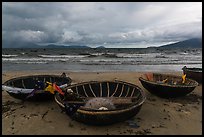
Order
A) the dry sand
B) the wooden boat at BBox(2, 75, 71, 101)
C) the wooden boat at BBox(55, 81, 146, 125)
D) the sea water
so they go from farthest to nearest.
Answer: the sea water, the wooden boat at BBox(2, 75, 71, 101), the dry sand, the wooden boat at BBox(55, 81, 146, 125)

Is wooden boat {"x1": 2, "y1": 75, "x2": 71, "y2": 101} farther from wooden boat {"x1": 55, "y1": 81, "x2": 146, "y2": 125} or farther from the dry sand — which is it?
wooden boat {"x1": 55, "y1": 81, "x2": 146, "y2": 125}

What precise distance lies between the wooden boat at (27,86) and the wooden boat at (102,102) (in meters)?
0.67

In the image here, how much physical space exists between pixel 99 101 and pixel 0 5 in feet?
13.2

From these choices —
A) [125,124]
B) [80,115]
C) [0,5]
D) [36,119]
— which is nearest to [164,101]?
[125,124]

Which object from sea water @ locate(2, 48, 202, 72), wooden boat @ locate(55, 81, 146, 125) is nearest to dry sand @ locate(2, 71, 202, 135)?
wooden boat @ locate(55, 81, 146, 125)

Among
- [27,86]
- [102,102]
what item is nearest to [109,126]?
[102,102]

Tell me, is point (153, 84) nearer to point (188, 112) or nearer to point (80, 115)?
point (188, 112)

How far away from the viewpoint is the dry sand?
4.95 m

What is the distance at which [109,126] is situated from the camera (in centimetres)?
508

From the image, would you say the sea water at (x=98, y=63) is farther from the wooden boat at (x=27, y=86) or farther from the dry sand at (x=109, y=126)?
the dry sand at (x=109, y=126)

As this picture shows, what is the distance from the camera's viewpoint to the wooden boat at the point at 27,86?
6.24 m

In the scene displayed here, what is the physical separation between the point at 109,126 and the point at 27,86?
4.28m

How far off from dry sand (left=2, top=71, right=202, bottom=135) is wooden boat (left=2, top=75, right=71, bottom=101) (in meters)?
0.39

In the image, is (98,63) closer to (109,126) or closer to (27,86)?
(27,86)
